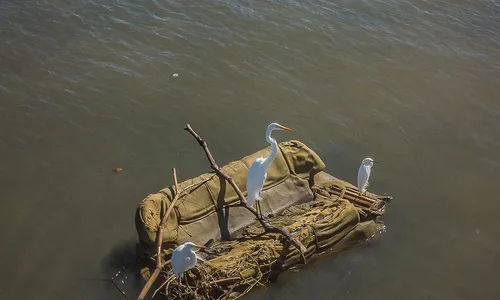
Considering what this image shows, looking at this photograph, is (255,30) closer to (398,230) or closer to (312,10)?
(312,10)

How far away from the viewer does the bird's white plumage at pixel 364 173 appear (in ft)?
33.7

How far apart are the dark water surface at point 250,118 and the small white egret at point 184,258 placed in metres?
1.72

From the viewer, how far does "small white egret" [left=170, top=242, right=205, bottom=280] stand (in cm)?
740

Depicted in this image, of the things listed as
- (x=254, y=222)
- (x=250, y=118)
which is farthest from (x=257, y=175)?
(x=250, y=118)

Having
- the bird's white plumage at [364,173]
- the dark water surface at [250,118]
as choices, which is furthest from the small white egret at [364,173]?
the dark water surface at [250,118]

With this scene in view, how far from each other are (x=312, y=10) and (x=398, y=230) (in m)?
A: 8.26

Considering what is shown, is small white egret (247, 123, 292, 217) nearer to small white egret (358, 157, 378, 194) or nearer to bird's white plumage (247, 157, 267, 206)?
bird's white plumage (247, 157, 267, 206)

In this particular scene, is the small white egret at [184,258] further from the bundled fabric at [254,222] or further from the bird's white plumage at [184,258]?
the bundled fabric at [254,222]

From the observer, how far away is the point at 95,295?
861cm

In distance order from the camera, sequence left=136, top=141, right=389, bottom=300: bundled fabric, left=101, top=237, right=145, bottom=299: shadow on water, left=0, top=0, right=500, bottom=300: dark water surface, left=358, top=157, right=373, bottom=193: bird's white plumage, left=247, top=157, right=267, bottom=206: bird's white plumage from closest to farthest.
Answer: left=136, top=141, right=389, bottom=300: bundled fabric, left=101, top=237, right=145, bottom=299: shadow on water, left=247, top=157, right=267, bottom=206: bird's white plumage, left=0, top=0, right=500, bottom=300: dark water surface, left=358, top=157, right=373, bottom=193: bird's white plumage

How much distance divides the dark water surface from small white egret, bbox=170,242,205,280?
1.72 m

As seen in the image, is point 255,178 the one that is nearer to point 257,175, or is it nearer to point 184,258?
point 257,175

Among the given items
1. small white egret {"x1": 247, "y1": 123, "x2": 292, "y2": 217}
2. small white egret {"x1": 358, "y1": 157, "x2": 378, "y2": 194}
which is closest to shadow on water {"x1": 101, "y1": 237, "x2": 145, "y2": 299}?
small white egret {"x1": 247, "y1": 123, "x2": 292, "y2": 217}

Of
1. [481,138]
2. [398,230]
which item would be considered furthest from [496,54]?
[398,230]
